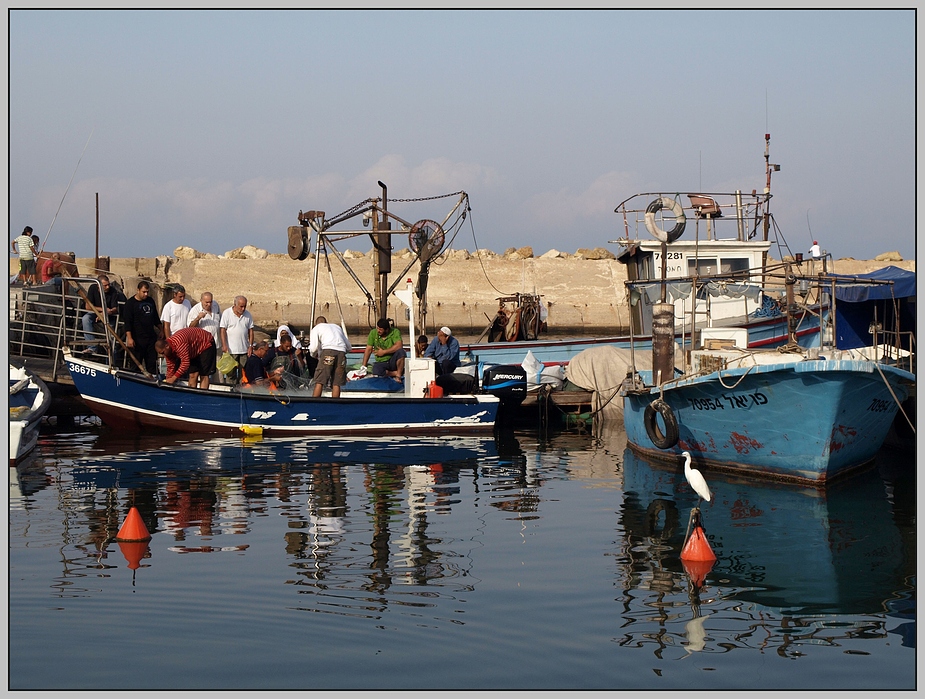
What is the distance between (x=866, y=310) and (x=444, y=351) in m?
7.47

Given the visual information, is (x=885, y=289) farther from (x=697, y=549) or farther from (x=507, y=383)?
(x=697, y=549)

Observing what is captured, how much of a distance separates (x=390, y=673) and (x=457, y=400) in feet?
37.9

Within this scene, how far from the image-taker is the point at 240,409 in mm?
17750

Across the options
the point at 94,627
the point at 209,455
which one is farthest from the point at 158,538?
the point at 209,455

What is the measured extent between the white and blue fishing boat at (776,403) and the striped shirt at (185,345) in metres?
7.17

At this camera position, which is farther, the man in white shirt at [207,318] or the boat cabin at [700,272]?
the boat cabin at [700,272]

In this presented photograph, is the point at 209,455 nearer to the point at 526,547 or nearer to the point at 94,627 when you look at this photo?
the point at 526,547

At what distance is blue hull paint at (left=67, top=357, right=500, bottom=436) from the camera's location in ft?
58.1

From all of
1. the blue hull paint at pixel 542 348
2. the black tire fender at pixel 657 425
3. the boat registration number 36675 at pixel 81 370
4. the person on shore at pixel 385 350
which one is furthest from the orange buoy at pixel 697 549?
the blue hull paint at pixel 542 348

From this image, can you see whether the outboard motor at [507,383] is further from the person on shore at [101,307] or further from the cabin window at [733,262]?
the person on shore at [101,307]

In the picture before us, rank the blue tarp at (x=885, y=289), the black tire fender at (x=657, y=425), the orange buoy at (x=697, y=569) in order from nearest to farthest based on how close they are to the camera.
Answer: the orange buoy at (x=697, y=569)
the black tire fender at (x=657, y=425)
the blue tarp at (x=885, y=289)

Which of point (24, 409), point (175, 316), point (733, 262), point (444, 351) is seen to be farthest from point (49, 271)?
point (733, 262)

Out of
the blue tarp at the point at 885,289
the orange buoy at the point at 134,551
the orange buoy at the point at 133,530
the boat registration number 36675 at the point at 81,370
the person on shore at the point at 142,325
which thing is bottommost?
the orange buoy at the point at 134,551

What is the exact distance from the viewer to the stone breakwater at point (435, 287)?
39656 millimetres
